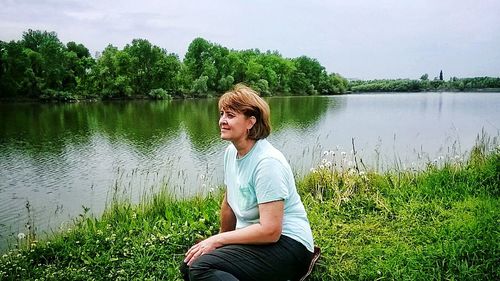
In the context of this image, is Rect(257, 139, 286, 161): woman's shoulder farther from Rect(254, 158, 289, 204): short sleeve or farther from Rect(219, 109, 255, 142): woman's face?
Rect(219, 109, 255, 142): woman's face

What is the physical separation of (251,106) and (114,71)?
62.5 m

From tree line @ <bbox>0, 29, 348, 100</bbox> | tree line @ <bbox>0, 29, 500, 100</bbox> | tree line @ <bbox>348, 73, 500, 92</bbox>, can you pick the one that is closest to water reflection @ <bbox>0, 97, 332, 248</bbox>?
tree line @ <bbox>0, 29, 500, 100</bbox>

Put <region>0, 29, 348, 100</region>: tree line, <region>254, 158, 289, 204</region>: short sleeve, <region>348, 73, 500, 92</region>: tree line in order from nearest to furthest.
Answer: <region>254, 158, 289, 204</region>: short sleeve
<region>0, 29, 348, 100</region>: tree line
<region>348, 73, 500, 92</region>: tree line

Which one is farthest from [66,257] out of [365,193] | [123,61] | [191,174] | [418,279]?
[123,61]

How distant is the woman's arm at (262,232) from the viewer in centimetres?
219

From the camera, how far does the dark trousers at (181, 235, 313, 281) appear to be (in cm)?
224

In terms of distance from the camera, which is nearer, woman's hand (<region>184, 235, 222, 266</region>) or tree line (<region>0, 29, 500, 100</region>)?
woman's hand (<region>184, 235, 222, 266</region>)

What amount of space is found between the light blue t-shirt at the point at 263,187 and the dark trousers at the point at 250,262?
91 millimetres

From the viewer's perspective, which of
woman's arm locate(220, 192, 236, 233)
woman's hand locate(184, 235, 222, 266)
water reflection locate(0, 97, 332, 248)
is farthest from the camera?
water reflection locate(0, 97, 332, 248)

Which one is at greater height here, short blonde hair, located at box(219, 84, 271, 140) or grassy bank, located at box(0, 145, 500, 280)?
short blonde hair, located at box(219, 84, 271, 140)

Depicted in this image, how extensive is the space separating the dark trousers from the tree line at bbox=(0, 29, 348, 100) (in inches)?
1891

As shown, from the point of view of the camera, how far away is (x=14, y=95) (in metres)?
52.0

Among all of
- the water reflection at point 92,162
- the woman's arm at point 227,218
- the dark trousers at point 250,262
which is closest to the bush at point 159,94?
the water reflection at point 92,162

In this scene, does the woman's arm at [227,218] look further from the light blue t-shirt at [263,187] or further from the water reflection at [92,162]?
the water reflection at [92,162]
